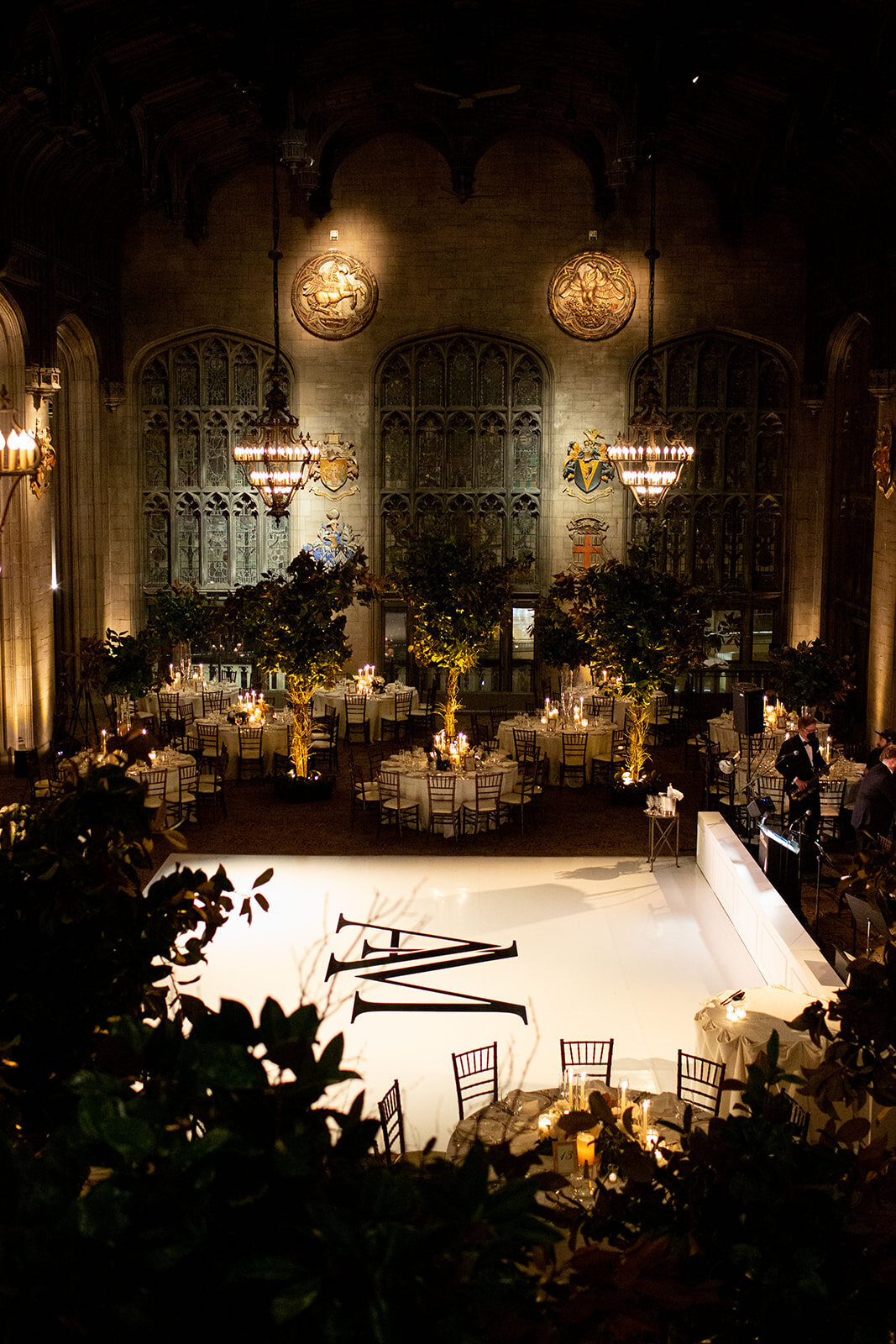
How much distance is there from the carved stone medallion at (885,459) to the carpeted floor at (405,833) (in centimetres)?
428

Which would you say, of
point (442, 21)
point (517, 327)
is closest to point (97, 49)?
point (442, 21)

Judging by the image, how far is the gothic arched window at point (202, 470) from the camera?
18.8 meters

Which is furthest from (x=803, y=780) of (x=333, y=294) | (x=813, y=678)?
(x=333, y=294)

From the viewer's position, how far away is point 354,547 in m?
18.8

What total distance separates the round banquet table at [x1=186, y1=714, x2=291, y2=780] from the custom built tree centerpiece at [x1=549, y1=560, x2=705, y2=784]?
435cm

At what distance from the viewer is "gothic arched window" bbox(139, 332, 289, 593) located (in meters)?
18.8

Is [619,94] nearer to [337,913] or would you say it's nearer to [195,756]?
[195,756]

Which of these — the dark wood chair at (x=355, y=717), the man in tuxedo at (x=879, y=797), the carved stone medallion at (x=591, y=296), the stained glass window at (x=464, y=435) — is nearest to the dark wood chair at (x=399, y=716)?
the dark wood chair at (x=355, y=717)

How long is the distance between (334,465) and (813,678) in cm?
834

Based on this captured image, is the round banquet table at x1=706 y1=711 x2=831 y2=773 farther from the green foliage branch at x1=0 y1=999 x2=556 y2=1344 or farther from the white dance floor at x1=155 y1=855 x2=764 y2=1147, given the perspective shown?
the green foliage branch at x1=0 y1=999 x2=556 y2=1344

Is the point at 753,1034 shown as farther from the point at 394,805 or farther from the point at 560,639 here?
the point at 560,639

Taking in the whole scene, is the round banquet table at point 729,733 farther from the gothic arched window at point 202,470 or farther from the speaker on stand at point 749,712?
the gothic arched window at point 202,470

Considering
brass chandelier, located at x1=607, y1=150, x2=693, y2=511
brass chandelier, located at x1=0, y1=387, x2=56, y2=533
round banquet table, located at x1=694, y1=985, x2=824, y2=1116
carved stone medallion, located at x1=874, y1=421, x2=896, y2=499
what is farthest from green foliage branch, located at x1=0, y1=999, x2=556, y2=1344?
carved stone medallion, located at x1=874, y1=421, x2=896, y2=499

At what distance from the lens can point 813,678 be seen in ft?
45.5
